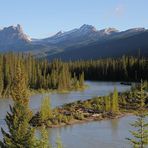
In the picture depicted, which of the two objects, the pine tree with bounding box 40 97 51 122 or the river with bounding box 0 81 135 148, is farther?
the pine tree with bounding box 40 97 51 122

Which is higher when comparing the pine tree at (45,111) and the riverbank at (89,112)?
the pine tree at (45,111)

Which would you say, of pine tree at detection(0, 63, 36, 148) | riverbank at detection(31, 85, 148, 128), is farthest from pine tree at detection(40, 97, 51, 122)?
pine tree at detection(0, 63, 36, 148)

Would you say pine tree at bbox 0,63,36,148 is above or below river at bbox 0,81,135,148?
above

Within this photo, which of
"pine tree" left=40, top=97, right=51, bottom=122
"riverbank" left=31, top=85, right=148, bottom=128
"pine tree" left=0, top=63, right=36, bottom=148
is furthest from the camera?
"riverbank" left=31, top=85, right=148, bottom=128

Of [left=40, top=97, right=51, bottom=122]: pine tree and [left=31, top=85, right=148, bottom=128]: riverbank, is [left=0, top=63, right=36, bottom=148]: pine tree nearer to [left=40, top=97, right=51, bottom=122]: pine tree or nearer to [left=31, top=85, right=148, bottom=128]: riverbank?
[left=31, top=85, right=148, bottom=128]: riverbank

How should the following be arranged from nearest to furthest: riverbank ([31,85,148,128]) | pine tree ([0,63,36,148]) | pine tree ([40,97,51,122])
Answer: pine tree ([0,63,36,148]) < pine tree ([40,97,51,122]) < riverbank ([31,85,148,128])

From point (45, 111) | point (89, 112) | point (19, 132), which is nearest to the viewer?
point (19, 132)

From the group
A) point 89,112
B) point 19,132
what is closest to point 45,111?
point 89,112

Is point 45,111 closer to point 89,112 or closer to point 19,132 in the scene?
point 89,112

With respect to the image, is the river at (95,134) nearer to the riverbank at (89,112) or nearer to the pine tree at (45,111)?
the riverbank at (89,112)

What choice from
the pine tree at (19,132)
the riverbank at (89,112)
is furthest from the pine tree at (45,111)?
the pine tree at (19,132)

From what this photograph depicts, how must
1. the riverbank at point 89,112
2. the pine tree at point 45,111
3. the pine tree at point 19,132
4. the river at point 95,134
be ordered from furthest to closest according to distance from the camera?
the riverbank at point 89,112 < the pine tree at point 45,111 < the river at point 95,134 < the pine tree at point 19,132

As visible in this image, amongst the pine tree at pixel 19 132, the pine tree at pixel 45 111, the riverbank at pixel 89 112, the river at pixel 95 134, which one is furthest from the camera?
the riverbank at pixel 89 112

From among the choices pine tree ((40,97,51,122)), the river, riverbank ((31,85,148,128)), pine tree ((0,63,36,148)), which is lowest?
the river
